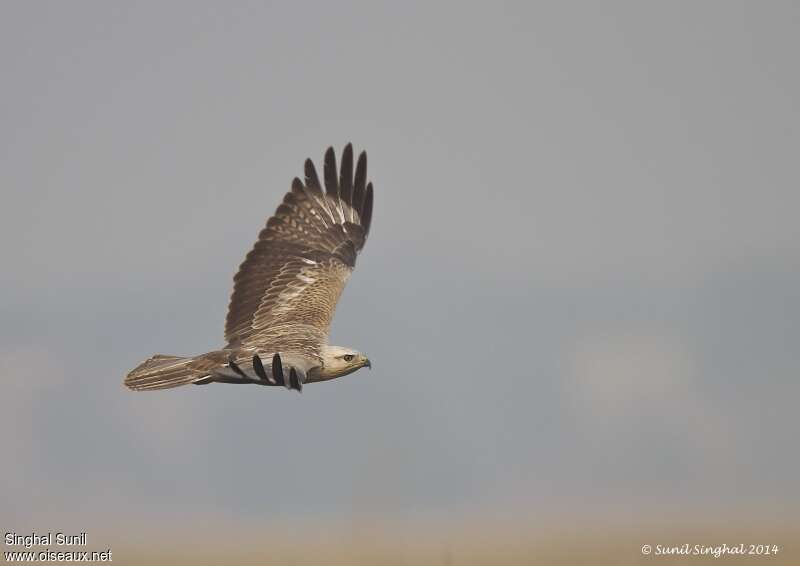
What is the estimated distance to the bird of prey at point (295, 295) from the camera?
55.8ft

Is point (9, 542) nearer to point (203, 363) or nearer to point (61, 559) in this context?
point (61, 559)

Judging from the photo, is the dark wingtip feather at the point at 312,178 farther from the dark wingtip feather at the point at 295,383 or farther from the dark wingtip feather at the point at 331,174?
the dark wingtip feather at the point at 295,383

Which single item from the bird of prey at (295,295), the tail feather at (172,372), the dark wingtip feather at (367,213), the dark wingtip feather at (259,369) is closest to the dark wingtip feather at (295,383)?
the bird of prey at (295,295)

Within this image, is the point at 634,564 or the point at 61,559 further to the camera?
the point at 61,559

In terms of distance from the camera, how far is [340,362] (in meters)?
17.5

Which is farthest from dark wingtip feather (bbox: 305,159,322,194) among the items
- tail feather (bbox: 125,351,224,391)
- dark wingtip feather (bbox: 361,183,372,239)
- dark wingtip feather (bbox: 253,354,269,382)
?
dark wingtip feather (bbox: 253,354,269,382)

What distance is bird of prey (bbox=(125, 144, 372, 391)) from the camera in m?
17.0

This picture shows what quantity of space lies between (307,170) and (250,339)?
12.1 ft

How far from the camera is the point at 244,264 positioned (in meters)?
20.0

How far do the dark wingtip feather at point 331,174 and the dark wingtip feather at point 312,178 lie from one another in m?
0.14

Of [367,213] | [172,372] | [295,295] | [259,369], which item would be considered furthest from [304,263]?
[259,369]

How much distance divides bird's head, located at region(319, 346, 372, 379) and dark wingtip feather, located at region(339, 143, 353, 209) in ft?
13.9

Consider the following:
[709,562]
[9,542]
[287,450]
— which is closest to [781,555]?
[709,562]

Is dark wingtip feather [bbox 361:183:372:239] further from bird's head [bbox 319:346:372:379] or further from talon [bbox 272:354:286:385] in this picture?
talon [bbox 272:354:286:385]
